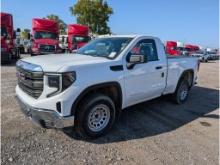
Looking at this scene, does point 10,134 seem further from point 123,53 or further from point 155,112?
point 155,112

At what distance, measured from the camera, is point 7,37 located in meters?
14.8

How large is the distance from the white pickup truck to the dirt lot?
388 mm

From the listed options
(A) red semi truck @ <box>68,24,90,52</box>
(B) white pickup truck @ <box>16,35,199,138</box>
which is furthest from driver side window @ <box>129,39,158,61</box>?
(A) red semi truck @ <box>68,24,90,52</box>

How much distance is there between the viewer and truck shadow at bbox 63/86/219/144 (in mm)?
4573

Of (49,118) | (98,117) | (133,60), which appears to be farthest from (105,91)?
(49,118)

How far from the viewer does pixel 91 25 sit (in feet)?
125

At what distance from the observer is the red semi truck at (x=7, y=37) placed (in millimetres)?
14305

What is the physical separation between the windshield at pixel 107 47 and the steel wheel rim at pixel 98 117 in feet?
3.33

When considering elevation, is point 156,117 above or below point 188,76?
below

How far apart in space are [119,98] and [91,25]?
115 ft

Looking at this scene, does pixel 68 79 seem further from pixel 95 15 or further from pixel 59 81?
pixel 95 15

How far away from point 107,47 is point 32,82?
1.84 meters

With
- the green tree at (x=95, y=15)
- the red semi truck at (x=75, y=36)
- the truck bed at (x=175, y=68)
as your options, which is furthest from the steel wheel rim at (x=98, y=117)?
the green tree at (x=95, y=15)

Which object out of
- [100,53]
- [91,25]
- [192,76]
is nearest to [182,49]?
[91,25]
